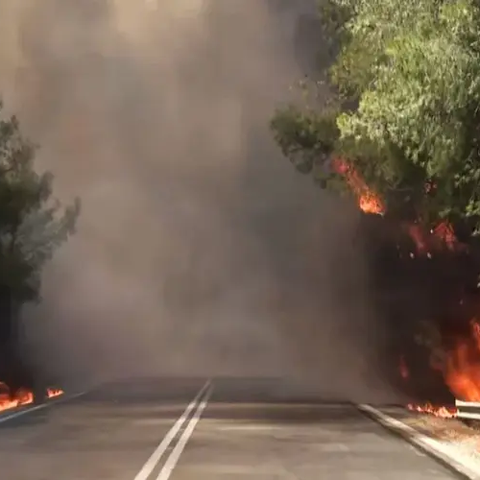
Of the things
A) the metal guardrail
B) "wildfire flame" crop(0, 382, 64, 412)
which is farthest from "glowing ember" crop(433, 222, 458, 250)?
"wildfire flame" crop(0, 382, 64, 412)

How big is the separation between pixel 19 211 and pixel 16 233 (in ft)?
17.5

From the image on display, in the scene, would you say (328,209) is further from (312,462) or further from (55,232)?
(312,462)

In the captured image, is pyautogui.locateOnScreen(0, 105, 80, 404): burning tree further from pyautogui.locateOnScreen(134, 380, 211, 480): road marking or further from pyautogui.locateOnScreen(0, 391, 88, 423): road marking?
pyautogui.locateOnScreen(134, 380, 211, 480): road marking

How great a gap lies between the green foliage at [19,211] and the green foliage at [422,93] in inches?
887

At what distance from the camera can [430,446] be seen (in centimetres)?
1997

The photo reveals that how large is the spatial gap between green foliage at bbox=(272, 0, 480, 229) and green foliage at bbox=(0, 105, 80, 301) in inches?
887

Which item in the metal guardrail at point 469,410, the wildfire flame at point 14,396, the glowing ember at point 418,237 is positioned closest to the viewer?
the metal guardrail at point 469,410

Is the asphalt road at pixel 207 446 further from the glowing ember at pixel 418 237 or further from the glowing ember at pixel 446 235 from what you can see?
the glowing ember at pixel 418 237

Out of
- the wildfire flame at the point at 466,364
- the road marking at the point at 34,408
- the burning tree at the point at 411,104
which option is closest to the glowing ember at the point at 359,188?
the burning tree at the point at 411,104

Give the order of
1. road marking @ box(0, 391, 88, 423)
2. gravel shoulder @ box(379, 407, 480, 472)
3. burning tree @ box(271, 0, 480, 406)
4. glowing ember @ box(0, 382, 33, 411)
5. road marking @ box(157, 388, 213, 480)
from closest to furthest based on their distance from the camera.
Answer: road marking @ box(157, 388, 213, 480) → burning tree @ box(271, 0, 480, 406) → gravel shoulder @ box(379, 407, 480, 472) → road marking @ box(0, 391, 88, 423) → glowing ember @ box(0, 382, 33, 411)

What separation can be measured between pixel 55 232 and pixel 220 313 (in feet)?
170

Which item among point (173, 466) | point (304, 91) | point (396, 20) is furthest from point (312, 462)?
point (304, 91)

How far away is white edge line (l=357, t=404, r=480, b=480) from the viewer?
1606cm

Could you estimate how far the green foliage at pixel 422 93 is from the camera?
16328 mm
